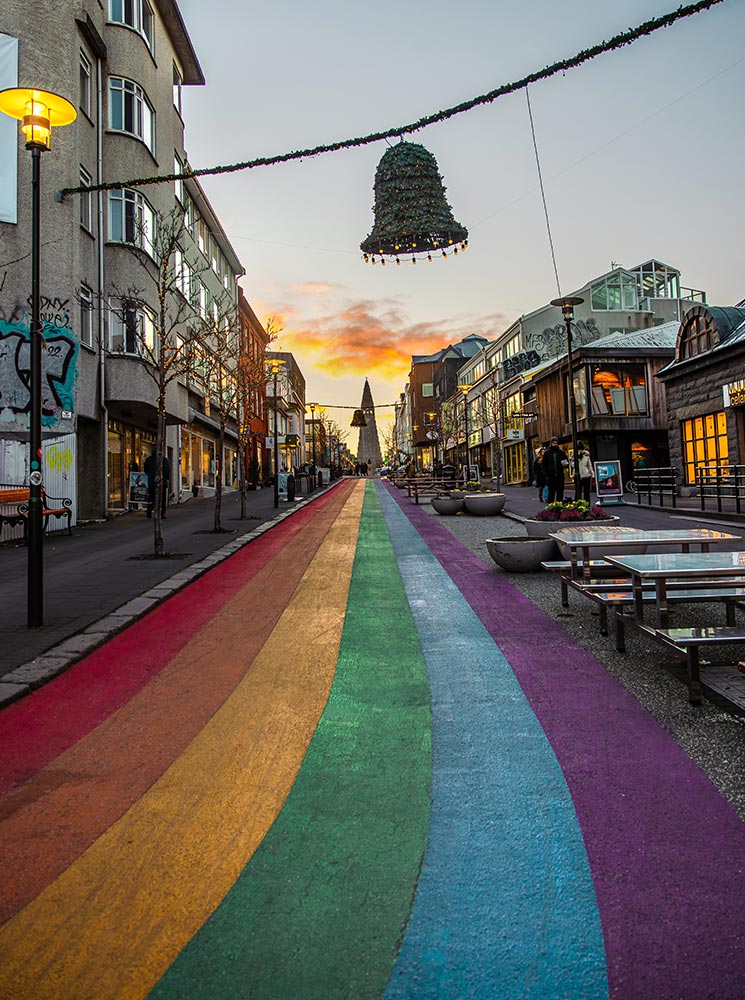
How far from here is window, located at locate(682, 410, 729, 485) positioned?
22188 mm

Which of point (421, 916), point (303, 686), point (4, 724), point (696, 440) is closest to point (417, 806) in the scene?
point (421, 916)

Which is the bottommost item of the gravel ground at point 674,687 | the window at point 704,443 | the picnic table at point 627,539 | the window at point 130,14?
the gravel ground at point 674,687

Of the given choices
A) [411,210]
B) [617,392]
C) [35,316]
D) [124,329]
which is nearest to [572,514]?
[411,210]

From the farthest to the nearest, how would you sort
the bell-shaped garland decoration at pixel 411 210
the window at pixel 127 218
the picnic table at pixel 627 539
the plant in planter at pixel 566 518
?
the window at pixel 127 218 < the plant in planter at pixel 566 518 < the bell-shaped garland decoration at pixel 411 210 < the picnic table at pixel 627 539

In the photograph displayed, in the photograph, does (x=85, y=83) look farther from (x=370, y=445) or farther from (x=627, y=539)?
(x=370, y=445)

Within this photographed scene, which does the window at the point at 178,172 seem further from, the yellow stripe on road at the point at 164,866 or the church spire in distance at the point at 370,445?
the church spire in distance at the point at 370,445

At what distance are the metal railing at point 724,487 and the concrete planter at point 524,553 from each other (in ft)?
27.9

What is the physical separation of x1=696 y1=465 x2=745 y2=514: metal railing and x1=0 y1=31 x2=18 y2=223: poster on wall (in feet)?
57.5

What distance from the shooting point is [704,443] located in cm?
2348

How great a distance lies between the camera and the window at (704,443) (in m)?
22.2

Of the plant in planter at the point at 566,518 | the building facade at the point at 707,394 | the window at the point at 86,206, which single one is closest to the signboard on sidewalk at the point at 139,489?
the window at the point at 86,206

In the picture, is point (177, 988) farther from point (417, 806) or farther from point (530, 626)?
point (530, 626)

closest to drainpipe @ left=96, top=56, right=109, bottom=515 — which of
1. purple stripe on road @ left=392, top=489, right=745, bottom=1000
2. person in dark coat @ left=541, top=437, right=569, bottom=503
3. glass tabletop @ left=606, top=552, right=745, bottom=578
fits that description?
person in dark coat @ left=541, top=437, right=569, bottom=503

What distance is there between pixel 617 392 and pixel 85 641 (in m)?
32.9
